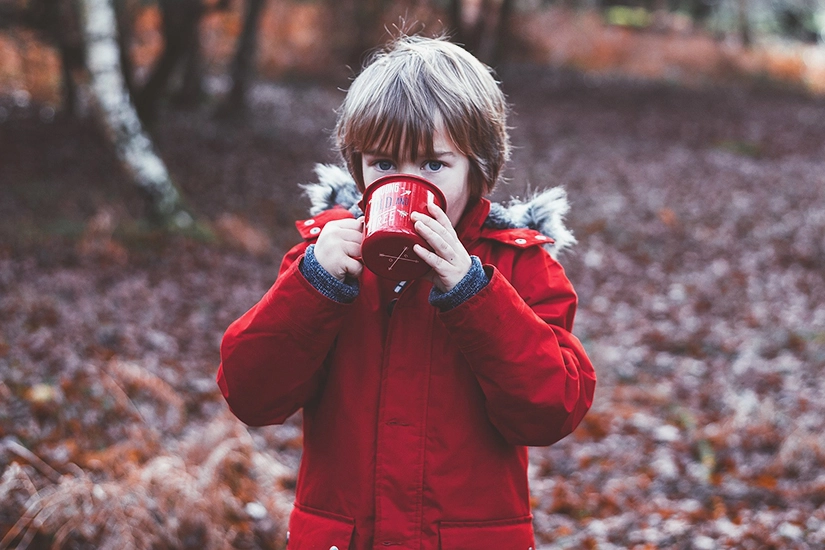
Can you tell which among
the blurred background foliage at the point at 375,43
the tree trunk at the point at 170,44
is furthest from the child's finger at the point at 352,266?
the blurred background foliage at the point at 375,43

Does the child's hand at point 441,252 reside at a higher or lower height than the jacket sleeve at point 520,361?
higher

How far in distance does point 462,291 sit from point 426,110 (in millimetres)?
434

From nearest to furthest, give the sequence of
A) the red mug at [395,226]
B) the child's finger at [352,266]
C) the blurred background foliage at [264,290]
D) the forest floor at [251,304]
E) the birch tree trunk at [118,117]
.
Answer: the red mug at [395,226]
the child's finger at [352,266]
the forest floor at [251,304]
the blurred background foliage at [264,290]
the birch tree trunk at [118,117]

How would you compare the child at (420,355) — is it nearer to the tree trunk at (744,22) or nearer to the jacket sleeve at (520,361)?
the jacket sleeve at (520,361)

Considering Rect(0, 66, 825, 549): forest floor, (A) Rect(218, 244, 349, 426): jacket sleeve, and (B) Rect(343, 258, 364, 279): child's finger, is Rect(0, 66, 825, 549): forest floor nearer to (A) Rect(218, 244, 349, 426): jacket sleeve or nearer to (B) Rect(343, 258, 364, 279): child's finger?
(A) Rect(218, 244, 349, 426): jacket sleeve

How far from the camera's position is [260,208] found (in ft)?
33.6

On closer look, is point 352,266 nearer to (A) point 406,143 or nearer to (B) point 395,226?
(B) point 395,226

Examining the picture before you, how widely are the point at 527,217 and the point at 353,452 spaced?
77cm

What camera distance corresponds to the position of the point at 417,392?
1737 mm

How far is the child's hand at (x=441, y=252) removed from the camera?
1541mm

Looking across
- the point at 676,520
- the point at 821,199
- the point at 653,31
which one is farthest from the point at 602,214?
the point at 653,31

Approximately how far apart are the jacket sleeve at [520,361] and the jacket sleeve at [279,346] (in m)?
0.28

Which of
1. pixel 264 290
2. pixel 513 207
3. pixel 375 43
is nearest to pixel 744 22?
pixel 375 43

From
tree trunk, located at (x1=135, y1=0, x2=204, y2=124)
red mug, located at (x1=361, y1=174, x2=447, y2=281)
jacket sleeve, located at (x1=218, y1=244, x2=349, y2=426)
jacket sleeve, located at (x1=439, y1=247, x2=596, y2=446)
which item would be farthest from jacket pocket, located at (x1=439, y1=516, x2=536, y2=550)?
tree trunk, located at (x1=135, y1=0, x2=204, y2=124)
